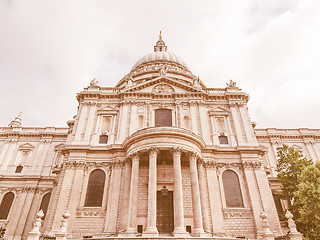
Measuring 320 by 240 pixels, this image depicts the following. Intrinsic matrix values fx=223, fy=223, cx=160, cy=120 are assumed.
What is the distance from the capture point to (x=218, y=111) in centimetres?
2677

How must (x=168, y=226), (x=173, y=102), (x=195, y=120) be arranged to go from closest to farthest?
(x=168, y=226) < (x=195, y=120) < (x=173, y=102)

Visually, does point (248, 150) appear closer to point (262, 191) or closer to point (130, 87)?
point (262, 191)

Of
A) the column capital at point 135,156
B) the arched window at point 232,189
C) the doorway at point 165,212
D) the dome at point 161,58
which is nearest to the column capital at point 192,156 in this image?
the doorway at point 165,212

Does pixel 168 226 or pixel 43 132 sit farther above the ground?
pixel 43 132

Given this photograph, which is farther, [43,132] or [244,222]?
[43,132]

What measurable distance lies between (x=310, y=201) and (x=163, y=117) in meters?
15.9

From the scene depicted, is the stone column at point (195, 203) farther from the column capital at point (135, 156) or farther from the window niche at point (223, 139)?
the window niche at point (223, 139)

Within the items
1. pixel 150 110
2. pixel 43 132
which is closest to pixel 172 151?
pixel 150 110

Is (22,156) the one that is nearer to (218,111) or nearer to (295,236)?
(218,111)

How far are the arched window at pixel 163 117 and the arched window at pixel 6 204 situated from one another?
75.0 ft

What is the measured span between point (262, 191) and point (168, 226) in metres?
9.42

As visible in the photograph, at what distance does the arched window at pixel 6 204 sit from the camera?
2936 centimetres

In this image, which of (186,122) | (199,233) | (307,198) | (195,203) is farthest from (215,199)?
(186,122)

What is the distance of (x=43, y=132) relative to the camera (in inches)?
1385
